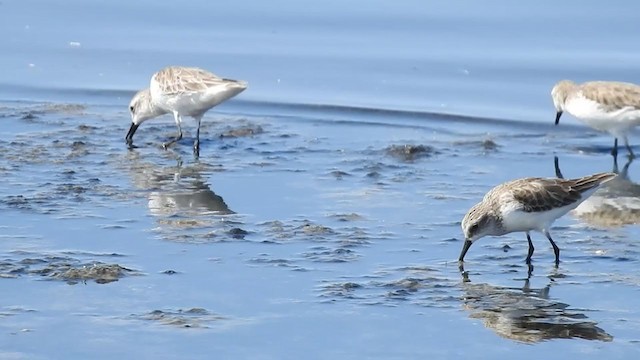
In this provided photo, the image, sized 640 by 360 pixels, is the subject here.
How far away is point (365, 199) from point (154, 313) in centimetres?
331

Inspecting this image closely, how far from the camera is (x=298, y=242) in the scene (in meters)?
10.2

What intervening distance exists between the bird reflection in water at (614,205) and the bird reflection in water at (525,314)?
189 cm

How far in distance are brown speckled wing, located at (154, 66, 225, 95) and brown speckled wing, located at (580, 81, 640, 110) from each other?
3558mm

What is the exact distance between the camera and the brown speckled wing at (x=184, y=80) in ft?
44.9

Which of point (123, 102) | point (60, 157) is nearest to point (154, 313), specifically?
point (60, 157)

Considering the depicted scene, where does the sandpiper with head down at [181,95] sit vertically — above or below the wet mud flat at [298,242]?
above

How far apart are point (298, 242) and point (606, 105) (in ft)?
15.1

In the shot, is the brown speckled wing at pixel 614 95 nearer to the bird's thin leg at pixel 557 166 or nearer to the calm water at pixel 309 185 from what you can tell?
the calm water at pixel 309 185

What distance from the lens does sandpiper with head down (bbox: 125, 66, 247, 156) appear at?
44.6ft

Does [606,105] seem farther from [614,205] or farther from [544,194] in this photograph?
[544,194]

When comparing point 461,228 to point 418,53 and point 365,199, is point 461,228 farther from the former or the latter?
point 418,53

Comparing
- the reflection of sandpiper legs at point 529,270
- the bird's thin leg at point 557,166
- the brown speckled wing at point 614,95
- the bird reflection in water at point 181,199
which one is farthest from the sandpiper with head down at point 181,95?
the reflection of sandpiper legs at point 529,270

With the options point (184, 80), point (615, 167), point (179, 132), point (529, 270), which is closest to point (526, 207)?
point (529, 270)

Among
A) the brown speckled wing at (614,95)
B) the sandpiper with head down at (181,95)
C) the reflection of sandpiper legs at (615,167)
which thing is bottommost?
the reflection of sandpiper legs at (615,167)
